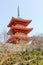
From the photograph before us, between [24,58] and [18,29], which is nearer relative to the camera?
[24,58]

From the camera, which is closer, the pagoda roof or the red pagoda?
the red pagoda

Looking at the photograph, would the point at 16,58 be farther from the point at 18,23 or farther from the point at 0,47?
the point at 18,23

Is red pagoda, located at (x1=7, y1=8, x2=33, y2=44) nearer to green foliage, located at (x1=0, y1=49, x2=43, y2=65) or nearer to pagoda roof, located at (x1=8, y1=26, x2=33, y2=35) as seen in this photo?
pagoda roof, located at (x1=8, y1=26, x2=33, y2=35)

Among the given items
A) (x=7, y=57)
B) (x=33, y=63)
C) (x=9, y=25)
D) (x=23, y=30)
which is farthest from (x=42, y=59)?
(x=9, y=25)

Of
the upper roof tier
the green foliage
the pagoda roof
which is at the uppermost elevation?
the upper roof tier

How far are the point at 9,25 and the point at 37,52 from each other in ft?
38.8

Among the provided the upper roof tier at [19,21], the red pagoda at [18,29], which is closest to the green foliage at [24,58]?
the red pagoda at [18,29]

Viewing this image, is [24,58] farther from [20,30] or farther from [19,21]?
[19,21]

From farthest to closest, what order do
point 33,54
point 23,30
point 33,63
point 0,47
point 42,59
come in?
1. point 23,30
2. point 0,47
3. point 33,54
4. point 42,59
5. point 33,63

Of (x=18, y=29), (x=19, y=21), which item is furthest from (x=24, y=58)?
(x=19, y=21)

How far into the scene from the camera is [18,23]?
22750 millimetres

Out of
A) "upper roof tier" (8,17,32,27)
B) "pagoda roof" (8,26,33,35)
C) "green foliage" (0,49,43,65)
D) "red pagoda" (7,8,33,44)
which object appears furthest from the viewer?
"upper roof tier" (8,17,32,27)

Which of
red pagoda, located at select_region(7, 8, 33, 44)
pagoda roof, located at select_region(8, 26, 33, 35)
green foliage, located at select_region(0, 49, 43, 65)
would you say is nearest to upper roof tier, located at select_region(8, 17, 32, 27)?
red pagoda, located at select_region(7, 8, 33, 44)

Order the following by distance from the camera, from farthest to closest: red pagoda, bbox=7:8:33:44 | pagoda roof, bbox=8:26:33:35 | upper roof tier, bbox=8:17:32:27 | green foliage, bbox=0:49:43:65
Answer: upper roof tier, bbox=8:17:32:27
pagoda roof, bbox=8:26:33:35
red pagoda, bbox=7:8:33:44
green foliage, bbox=0:49:43:65
